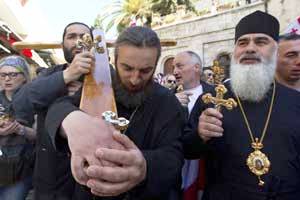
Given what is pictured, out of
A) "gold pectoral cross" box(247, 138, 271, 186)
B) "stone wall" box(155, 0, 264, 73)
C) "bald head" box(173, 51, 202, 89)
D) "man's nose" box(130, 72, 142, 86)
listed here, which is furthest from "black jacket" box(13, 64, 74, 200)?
"stone wall" box(155, 0, 264, 73)

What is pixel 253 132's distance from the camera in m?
2.09

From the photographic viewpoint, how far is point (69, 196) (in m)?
1.93

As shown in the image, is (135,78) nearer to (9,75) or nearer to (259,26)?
(259,26)

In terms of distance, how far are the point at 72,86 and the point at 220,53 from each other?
1743 cm

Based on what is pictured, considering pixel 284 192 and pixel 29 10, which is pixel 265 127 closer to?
pixel 284 192

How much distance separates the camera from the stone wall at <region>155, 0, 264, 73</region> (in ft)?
58.9

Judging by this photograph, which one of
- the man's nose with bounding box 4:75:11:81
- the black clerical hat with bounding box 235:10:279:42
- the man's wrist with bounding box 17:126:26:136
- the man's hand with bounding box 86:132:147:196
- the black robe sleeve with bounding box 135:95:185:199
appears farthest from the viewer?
the man's nose with bounding box 4:75:11:81

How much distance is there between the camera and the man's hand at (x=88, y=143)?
39.1 inches

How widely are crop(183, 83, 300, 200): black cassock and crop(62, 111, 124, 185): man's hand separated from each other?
92cm

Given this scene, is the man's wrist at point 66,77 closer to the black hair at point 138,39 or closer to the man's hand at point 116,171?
the black hair at point 138,39

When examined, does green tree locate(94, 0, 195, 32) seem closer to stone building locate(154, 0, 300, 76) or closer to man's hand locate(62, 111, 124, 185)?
stone building locate(154, 0, 300, 76)

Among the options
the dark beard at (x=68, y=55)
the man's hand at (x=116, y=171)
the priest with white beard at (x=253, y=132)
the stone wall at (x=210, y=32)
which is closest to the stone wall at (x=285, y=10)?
the stone wall at (x=210, y=32)

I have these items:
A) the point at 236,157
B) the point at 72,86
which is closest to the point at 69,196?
the point at 72,86

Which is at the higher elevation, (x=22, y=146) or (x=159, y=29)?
(x=159, y=29)
